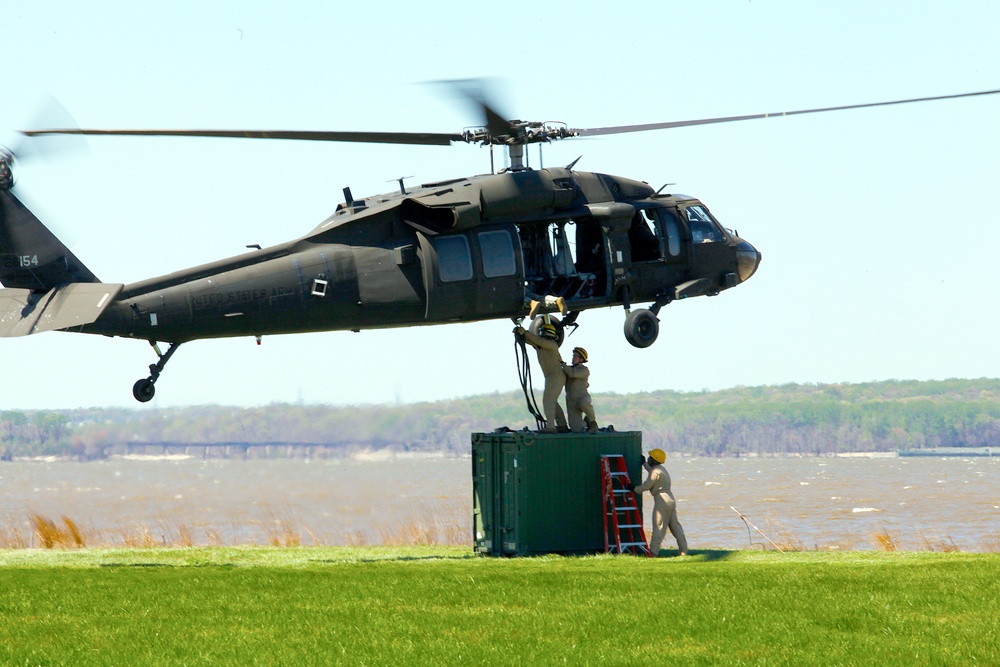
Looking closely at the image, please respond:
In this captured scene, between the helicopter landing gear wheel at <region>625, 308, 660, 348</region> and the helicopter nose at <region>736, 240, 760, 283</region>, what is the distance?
2.67 meters

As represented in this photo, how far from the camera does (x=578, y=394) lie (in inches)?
780

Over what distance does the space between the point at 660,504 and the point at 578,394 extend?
225 cm

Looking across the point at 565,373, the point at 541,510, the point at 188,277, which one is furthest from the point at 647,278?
the point at 188,277

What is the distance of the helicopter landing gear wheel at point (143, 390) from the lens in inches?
720

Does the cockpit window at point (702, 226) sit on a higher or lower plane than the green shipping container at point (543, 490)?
higher

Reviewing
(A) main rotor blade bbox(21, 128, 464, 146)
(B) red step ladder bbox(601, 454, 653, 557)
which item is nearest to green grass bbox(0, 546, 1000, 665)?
(B) red step ladder bbox(601, 454, 653, 557)

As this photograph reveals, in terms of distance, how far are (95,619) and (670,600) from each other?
18.5 feet

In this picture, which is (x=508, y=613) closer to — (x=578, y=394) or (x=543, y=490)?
(x=543, y=490)

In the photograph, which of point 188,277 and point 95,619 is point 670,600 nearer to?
point 95,619

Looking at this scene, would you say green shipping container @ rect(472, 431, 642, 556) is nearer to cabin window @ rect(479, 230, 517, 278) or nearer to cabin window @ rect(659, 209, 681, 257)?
cabin window @ rect(479, 230, 517, 278)

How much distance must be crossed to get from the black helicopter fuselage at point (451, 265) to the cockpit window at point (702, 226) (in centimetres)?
3

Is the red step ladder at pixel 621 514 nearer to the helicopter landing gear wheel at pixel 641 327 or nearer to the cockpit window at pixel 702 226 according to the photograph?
the helicopter landing gear wheel at pixel 641 327

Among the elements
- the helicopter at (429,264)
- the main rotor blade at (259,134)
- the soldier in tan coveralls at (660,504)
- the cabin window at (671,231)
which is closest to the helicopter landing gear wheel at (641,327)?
the helicopter at (429,264)

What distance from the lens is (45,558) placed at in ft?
61.2
